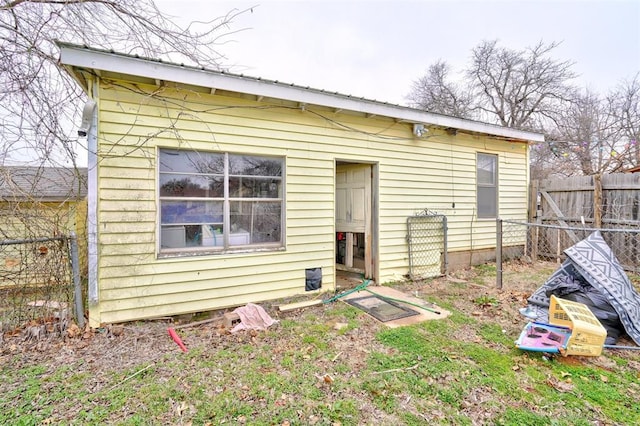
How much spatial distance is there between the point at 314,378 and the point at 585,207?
7380 mm

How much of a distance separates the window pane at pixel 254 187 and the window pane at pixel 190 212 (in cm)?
31

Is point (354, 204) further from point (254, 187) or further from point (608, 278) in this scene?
point (608, 278)

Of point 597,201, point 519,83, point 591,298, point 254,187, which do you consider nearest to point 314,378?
point 254,187

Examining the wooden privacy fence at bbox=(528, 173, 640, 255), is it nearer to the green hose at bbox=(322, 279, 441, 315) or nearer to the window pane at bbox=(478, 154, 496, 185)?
the window pane at bbox=(478, 154, 496, 185)

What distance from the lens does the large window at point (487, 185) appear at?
6781mm

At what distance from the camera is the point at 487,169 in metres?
6.90

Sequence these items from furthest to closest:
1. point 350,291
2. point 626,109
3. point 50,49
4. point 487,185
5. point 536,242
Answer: point 626,109 < point 536,242 < point 487,185 < point 350,291 < point 50,49

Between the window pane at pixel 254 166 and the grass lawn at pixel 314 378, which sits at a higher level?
the window pane at pixel 254 166

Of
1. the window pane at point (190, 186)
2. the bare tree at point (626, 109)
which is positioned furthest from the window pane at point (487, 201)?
the bare tree at point (626, 109)

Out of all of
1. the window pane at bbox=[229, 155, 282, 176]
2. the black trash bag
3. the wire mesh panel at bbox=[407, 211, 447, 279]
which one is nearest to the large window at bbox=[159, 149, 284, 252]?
the window pane at bbox=[229, 155, 282, 176]

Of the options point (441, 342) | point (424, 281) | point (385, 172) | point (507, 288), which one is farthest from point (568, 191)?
point (441, 342)

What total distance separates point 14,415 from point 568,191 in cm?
963

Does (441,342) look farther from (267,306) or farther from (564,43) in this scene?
(564,43)

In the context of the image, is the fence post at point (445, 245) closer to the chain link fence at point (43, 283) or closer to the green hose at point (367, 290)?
the green hose at point (367, 290)
